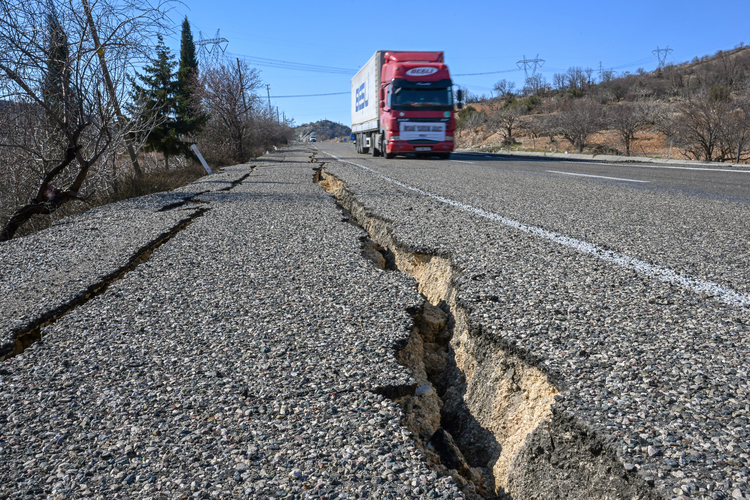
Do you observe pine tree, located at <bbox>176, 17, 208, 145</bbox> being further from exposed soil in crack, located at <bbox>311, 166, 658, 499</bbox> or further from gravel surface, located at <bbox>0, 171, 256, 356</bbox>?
exposed soil in crack, located at <bbox>311, 166, 658, 499</bbox>

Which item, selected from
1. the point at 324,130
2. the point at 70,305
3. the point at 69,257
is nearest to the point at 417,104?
the point at 69,257

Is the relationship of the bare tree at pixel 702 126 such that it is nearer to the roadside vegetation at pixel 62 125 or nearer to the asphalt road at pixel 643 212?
the asphalt road at pixel 643 212

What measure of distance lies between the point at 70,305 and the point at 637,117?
29.2 meters

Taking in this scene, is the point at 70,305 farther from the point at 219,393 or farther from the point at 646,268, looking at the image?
the point at 646,268

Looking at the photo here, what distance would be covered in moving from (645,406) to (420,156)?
61.3 ft

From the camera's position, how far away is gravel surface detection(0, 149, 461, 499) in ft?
4.24

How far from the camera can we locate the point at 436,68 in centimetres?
1653

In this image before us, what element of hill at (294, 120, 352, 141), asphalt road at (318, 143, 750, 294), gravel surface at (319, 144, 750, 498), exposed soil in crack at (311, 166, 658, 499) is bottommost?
exposed soil in crack at (311, 166, 658, 499)

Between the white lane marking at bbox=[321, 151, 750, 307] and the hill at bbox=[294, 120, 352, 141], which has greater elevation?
the hill at bbox=[294, 120, 352, 141]

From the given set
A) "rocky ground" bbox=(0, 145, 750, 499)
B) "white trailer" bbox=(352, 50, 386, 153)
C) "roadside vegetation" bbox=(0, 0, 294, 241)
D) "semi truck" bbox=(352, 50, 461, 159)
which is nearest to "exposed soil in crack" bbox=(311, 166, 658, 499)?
"rocky ground" bbox=(0, 145, 750, 499)

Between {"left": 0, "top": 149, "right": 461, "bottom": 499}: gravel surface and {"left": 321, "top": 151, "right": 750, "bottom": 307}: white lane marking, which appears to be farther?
{"left": 321, "top": 151, "right": 750, "bottom": 307}: white lane marking

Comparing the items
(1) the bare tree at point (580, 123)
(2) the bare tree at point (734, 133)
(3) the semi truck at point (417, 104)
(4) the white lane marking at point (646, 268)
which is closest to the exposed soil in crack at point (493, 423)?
(4) the white lane marking at point (646, 268)

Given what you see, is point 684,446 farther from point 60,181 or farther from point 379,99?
point 379,99

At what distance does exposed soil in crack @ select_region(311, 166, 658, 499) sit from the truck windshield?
48.2ft
